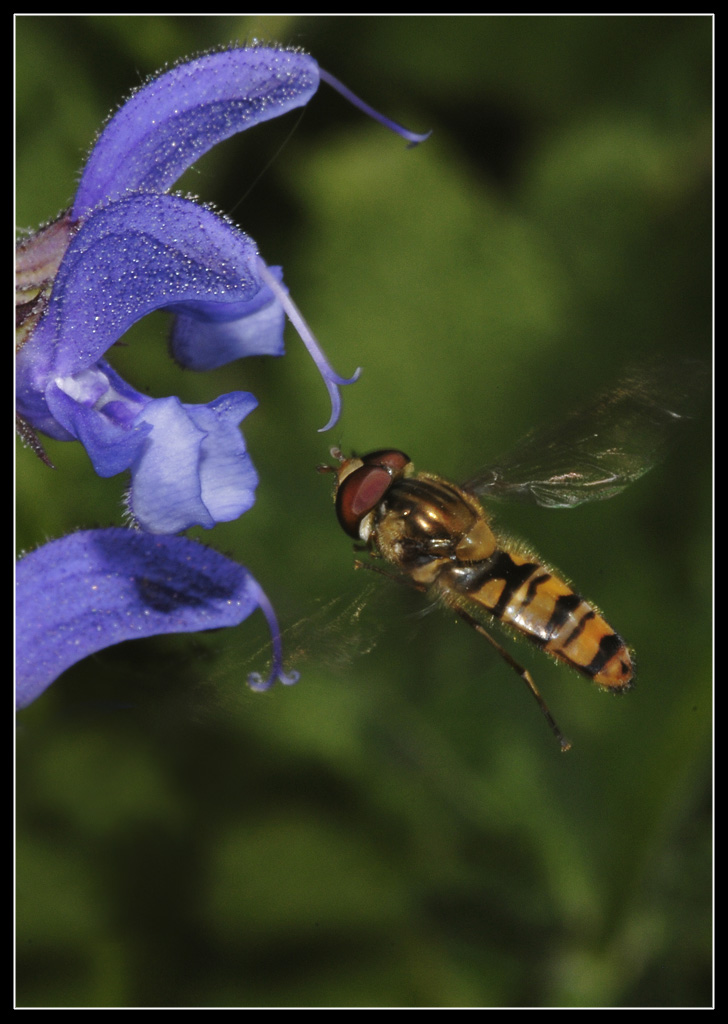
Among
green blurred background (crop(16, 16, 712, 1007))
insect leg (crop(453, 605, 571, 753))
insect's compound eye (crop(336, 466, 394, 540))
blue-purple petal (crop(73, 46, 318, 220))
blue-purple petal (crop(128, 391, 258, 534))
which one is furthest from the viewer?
green blurred background (crop(16, 16, 712, 1007))

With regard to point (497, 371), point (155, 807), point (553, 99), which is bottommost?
point (155, 807)

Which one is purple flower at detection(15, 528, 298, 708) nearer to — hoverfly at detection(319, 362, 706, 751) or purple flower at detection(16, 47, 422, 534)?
purple flower at detection(16, 47, 422, 534)

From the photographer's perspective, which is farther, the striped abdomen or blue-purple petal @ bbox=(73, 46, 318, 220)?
the striped abdomen

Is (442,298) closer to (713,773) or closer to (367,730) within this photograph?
(367,730)

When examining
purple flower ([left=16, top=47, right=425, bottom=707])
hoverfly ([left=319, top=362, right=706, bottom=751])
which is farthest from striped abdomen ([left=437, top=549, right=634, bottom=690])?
purple flower ([left=16, top=47, right=425, bottom=707])

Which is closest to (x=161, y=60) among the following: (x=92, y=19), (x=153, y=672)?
(x=92, y=19)

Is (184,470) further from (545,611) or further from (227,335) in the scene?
(545,611)

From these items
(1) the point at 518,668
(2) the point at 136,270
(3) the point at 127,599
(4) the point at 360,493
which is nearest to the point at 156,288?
(2) the point at 136,270
